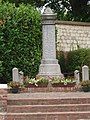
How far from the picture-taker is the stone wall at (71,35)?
2444 centimetres

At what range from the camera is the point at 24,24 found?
20.9m

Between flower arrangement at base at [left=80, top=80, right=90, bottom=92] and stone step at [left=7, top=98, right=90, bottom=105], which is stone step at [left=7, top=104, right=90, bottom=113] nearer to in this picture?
stone step at [left=7, top=98, right=90, bottom=105]

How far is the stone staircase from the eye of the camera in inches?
509

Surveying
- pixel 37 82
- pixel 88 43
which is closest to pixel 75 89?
pixel 37 82

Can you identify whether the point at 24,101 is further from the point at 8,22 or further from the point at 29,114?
the point at 8,22

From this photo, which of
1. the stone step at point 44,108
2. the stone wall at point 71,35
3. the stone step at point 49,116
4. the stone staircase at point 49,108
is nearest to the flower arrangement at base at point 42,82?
the stone staircase at point 49,108

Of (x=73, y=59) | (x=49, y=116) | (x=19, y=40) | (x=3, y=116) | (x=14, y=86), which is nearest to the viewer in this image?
(x=3, y=116)

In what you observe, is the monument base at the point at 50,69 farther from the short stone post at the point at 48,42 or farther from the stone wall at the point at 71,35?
the stone wall at the point at 71,35

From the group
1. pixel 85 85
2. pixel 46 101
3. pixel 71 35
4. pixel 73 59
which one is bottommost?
pixel 73 59

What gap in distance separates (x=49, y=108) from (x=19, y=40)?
774 centimetres

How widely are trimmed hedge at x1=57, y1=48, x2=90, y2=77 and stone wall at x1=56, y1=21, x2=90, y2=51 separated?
517 mm

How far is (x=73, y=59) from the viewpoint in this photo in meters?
23.5

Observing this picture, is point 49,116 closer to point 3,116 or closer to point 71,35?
point 3,116

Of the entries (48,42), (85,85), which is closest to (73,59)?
(48,42)
